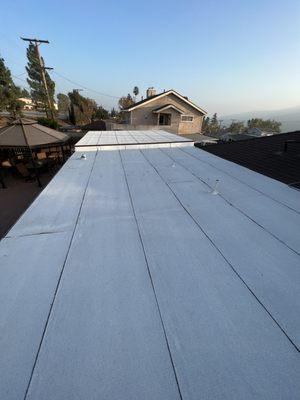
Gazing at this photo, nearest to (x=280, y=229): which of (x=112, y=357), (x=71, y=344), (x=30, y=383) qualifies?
(x=112, y=357)

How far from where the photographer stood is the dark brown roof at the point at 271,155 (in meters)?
5.49

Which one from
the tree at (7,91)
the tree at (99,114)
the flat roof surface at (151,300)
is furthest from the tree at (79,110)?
the flat roof surface at (151,300)

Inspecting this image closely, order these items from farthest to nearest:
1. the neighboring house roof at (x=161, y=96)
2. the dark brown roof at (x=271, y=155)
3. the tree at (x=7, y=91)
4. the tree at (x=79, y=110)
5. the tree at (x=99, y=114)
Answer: the tree at (x=99, y=114), the tree at (x=79, y=110), the tree at (x=7, y=91), the neighboring house roof at (x=161, y=96), the dark brown roof at (x=271, y=155)

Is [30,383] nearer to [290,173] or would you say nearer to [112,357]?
[112,357]

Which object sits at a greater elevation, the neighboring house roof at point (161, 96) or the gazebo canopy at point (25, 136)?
the neighboring house roof at point (161, 96)

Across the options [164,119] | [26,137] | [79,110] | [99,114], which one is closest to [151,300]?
[26,137]

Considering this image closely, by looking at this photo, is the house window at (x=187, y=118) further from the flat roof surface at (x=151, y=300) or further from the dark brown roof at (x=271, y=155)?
the flat roof surface at (x=151, y=300)

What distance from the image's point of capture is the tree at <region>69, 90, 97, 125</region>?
130 feet

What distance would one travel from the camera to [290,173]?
17.7 ft

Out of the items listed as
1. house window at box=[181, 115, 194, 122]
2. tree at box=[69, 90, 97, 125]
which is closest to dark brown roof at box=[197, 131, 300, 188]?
house window at box=[181, 115, 194, 122]

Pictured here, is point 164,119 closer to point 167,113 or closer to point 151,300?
point 167,113

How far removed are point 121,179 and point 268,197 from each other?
3.50 metres

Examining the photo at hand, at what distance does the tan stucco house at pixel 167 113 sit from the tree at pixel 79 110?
1973 cm

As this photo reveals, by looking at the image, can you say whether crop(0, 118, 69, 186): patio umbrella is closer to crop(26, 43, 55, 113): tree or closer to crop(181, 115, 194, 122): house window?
crop(181, 115, 194, 122): house window
